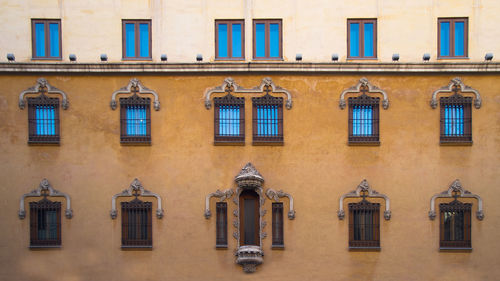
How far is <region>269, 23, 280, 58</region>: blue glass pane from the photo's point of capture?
882 inches

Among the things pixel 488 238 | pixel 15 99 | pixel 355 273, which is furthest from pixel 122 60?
pixel 488 238

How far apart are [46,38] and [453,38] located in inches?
686

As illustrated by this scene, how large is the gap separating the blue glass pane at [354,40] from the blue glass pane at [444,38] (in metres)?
3.51

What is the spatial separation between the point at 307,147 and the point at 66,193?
33.8ft

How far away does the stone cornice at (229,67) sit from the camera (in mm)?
21828

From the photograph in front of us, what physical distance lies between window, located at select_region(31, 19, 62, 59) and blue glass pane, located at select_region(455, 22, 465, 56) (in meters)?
17.0

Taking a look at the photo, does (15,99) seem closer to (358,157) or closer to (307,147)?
(307,147)

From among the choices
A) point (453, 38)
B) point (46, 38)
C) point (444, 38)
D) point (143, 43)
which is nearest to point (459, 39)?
point (453, 38)

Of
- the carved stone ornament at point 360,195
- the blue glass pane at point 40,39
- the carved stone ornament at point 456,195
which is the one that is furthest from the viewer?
the blue glass pane at point 40,39

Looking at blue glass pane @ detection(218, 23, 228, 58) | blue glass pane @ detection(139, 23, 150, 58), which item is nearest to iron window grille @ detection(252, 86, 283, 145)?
blue glass pane @ detection(218, 23, 228, 58)

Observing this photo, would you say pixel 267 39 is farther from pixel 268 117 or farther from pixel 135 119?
pixel 135 119

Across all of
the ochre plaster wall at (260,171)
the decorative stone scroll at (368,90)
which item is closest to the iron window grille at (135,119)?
the ochre plaster wall at (260,171)

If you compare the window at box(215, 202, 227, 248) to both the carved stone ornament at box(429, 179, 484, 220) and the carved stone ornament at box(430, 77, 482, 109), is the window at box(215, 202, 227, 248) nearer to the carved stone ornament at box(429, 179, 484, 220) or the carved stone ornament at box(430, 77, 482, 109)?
the carved stone ornament at box(429, 179, 484, 220)

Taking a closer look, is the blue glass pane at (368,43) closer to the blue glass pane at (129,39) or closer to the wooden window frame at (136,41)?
the wooden window frame at (136,41)
